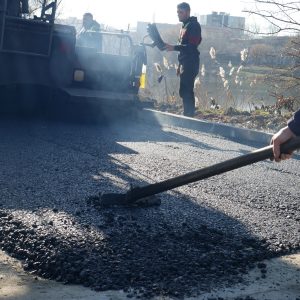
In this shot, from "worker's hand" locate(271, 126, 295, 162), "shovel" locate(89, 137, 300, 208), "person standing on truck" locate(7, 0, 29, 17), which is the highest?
"person standing on truck" locate(7, 0, 29, 17)

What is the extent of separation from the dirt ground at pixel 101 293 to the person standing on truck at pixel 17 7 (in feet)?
23.0

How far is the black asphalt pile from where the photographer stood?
3797 millimetres

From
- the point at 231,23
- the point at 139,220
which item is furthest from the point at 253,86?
the point at 139,220

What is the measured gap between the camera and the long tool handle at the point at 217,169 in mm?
3949

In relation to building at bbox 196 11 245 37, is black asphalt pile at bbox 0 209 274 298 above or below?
below

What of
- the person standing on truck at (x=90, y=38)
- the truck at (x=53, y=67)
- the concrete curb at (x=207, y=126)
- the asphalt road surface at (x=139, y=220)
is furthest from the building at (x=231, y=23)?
the asphalt road surface at (x=139, y=220)

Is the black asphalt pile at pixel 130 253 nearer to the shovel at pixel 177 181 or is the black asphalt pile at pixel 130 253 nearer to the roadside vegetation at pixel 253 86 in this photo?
the shovel at pixel 177 181

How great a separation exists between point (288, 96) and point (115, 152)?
5.70m

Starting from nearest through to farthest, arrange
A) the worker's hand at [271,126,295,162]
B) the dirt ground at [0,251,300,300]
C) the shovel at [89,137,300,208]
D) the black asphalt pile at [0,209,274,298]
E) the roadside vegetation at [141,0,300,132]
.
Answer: the dirt ground at [0,251,300,300] → the black asphalt pile at [0,209,274,298] → the worker's hand at [271,126,295,162] → the shovel at [89,137,300,208] → the roadside vegetation at [141,0,300,132]

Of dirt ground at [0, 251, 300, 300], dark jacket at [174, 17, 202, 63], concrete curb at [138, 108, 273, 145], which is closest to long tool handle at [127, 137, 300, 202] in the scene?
dirt ground at [0, 251, 300, 300]

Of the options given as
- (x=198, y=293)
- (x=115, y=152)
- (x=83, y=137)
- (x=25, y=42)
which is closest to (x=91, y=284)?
(x=198, y=293)

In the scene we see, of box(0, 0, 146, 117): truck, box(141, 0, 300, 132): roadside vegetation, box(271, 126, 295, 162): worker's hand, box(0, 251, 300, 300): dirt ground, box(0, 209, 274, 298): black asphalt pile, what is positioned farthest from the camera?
box(141, 0, 300, 132): roadside vegetation

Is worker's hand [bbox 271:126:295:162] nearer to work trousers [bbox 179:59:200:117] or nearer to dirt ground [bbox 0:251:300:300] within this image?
dirt ground [bbox 0:251:300:300]

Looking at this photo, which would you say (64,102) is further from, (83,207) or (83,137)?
Answer: (83,207)
